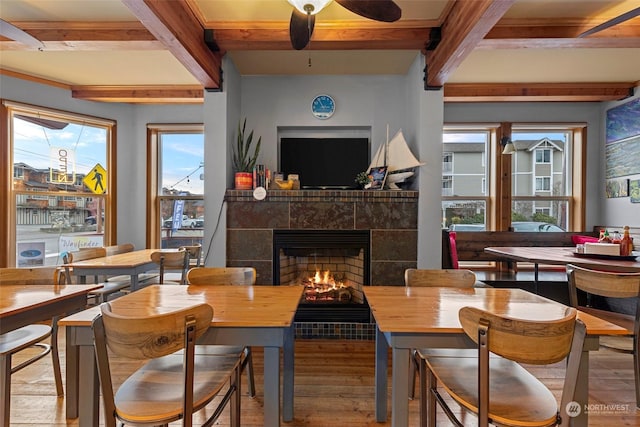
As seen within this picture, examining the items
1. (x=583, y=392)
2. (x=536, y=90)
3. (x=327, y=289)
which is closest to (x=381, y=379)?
(x=583, y=392)

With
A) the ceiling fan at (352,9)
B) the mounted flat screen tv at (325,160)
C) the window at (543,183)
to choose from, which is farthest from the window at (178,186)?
the window at (543,183)

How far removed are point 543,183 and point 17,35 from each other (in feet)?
20.0

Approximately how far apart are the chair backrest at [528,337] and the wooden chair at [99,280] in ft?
9.99

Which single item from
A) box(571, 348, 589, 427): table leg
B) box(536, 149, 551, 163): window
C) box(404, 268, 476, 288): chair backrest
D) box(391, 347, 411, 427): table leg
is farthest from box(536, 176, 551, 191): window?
box(391, 347, 411, 427): table leg

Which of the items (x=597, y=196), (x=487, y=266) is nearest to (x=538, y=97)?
(x=597, y=196)

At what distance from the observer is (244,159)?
10.4 feet

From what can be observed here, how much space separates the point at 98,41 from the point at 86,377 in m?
2.58

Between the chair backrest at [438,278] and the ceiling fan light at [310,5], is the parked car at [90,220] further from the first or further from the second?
the chair backrest at [438,278]

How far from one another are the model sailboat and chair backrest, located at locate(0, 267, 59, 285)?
2.76 metres

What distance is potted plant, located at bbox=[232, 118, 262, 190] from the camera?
3.01 meters

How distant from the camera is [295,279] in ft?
10.8

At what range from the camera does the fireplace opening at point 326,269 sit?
3.01 m

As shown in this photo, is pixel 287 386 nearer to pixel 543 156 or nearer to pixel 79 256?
pixel 79 256

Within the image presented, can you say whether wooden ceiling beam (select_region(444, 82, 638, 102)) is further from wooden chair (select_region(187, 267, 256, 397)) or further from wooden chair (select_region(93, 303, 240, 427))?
wooden chair (select_region(93, 303, 240, 427))
